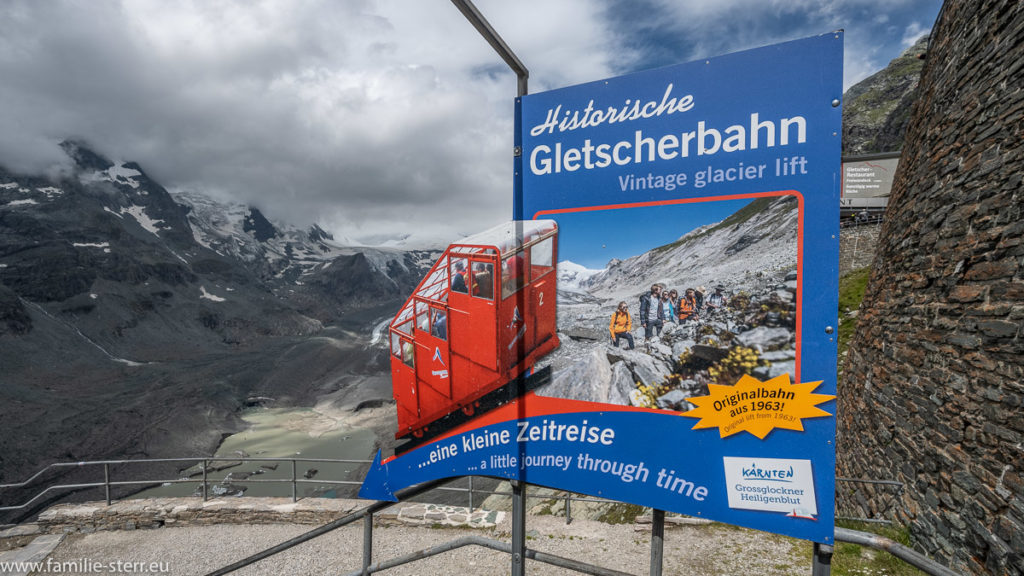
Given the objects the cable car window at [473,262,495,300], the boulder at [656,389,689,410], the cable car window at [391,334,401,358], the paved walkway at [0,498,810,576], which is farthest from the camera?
the paved walkway at [0,498,810,576]

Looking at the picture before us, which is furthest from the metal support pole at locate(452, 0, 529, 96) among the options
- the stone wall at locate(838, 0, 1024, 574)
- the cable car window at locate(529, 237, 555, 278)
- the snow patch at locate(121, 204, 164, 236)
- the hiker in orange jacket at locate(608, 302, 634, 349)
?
the snow patch at locate(121, 204, 164, 236)

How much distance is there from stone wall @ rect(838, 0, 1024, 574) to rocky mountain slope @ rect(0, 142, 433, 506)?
70.9 metres

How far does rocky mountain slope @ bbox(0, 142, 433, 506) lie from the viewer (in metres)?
61.7

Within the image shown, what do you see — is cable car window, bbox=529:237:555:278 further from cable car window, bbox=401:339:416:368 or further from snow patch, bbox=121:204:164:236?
snow patch, bbox=121:204:164:236

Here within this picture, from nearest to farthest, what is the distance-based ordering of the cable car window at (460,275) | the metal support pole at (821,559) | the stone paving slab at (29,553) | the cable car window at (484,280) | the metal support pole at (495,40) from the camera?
the metal support pole at (821,559) → the metal support pole at (495,40) → the cable car window at (484,280) → the cable car window at (460,275) → the stone paving slab at (29,553)

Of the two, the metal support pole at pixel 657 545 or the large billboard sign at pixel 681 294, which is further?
the metal support pole at pixel 657 545

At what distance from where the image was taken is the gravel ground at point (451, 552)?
4.85 metres

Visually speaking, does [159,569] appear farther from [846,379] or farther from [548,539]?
[846,379]

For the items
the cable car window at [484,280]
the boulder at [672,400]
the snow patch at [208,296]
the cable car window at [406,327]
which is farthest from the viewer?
the snow patch at [208,296]

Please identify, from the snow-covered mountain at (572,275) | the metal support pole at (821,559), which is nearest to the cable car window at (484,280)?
the snow-covered mountain at (572,275)

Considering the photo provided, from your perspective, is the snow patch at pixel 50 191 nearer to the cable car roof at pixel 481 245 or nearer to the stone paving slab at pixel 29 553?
the stone paving slab at pixel 29 553

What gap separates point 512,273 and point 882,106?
7722 cm

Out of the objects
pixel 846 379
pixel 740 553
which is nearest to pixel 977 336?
pixel 740 553

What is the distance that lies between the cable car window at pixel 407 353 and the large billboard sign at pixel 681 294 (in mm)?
1007
